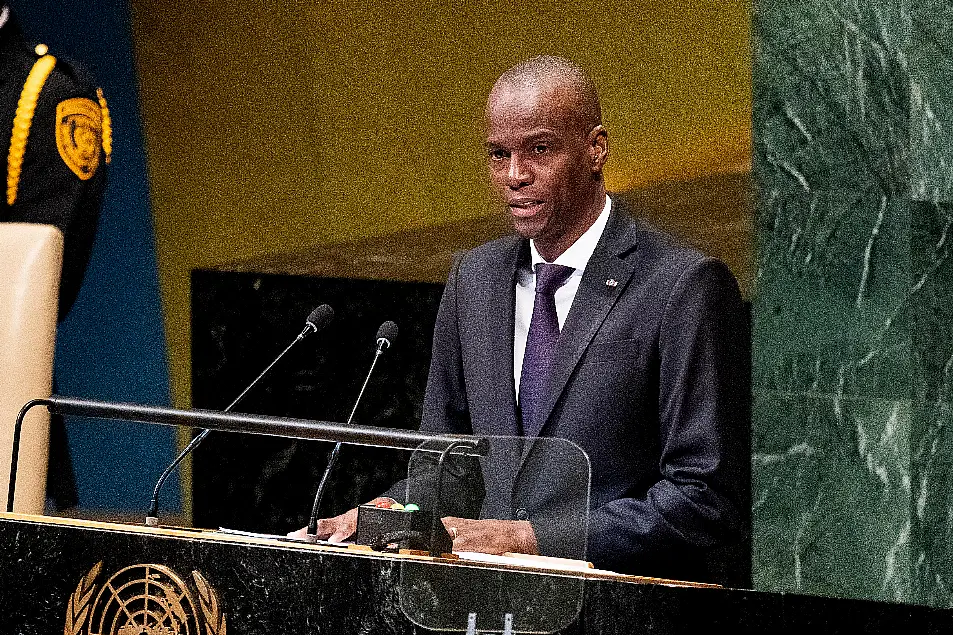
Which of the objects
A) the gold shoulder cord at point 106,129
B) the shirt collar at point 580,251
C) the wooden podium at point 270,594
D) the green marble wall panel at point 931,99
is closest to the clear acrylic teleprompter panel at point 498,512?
the wooden podium at point 270,594

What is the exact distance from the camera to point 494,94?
3861 mm

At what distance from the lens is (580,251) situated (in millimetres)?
3689

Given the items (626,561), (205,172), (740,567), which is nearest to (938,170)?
(740,567)

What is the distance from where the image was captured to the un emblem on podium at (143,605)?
279cm

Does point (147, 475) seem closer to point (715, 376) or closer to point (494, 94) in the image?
point (494, 94)

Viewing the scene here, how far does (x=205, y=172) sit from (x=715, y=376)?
190cm

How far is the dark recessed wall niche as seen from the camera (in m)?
4.39

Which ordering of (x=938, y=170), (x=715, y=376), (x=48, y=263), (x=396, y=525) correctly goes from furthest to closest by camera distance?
(x=48, y=263) < (x=938, y=170) < (x=715, y=376) < (x=396, y=525)

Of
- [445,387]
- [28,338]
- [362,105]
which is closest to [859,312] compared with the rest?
[445,387]

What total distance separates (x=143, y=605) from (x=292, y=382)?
5.72 ft

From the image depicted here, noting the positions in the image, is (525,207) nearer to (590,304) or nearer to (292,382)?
(590,304)

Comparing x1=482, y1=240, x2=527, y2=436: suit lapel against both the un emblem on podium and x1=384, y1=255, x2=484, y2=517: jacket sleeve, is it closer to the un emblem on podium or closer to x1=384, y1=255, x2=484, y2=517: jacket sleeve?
x1=384, y1=255, x2=484, y2=517: jacket sleeve

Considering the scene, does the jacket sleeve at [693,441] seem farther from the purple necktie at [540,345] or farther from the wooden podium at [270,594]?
Result: the wooden podium at [270,594]

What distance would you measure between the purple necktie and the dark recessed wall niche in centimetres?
71
